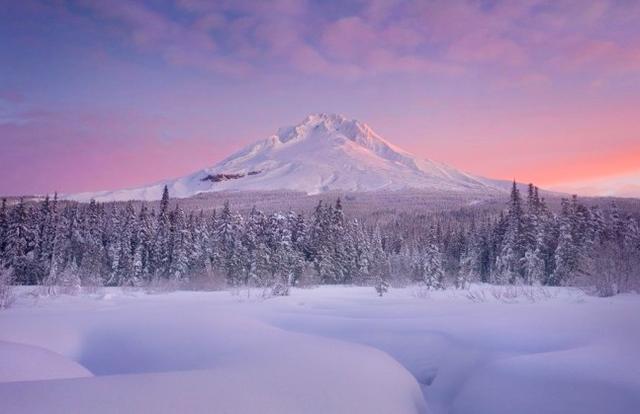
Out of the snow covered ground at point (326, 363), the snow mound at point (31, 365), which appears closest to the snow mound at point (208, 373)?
the snow covered ground at point (326, 363)

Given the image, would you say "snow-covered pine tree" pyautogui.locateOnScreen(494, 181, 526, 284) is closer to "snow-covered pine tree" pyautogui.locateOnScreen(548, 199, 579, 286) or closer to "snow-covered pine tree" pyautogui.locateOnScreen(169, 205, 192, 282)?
"snow-covered pine tree" pyautogui.locateOnScreen(548, 199, 579, 286)

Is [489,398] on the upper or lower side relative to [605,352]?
lower

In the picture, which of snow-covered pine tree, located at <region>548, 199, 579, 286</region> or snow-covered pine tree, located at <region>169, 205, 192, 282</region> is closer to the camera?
snow-covered pine tree, located at <region>548, 199, 579, 286</region>

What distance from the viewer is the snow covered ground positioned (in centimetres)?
432

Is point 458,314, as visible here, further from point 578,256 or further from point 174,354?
point 578,256

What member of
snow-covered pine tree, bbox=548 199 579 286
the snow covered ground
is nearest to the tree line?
snow-covered pine tree, bbox=548 199 579 286

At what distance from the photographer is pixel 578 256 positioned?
121ft

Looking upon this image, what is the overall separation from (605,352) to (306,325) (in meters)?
6.23

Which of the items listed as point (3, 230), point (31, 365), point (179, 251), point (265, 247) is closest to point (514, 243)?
point (265, 247)

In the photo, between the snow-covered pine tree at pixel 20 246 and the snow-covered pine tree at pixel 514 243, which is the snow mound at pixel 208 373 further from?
the snow-covered pine tree at pixel 20 246

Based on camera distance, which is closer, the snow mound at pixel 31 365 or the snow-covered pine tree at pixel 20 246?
the snow mound at pixel 31 365

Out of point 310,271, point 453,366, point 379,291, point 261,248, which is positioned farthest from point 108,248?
point 453,366

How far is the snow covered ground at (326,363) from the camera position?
4.32m

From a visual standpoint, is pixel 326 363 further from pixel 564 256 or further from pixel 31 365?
pixel 564 256
